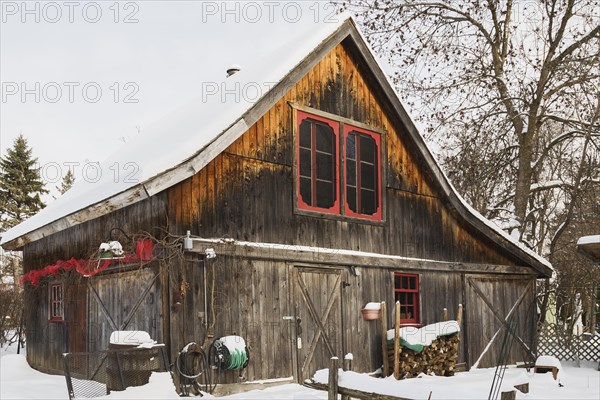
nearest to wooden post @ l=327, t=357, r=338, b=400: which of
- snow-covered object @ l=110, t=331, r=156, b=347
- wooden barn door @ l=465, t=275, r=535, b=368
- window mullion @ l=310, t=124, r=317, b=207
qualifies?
snow-covered object @ l=110, t=331, r=156, b=347

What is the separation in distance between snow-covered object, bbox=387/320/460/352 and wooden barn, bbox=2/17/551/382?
58 centimetres

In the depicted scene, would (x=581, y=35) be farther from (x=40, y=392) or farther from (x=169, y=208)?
(x=40, y=392)

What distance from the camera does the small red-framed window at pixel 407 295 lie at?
544 inches

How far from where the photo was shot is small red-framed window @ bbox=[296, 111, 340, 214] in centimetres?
1218

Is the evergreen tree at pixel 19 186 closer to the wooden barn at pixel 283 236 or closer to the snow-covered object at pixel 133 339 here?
the wooden barn at pixel 283 236

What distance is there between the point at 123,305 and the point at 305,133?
4.37 meters

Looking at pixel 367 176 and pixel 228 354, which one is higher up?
pixel 367 176

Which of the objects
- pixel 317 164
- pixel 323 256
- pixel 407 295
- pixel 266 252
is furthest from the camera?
pixel 407 295

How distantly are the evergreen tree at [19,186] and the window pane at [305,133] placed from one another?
1172 inches

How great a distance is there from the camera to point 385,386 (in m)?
6.77

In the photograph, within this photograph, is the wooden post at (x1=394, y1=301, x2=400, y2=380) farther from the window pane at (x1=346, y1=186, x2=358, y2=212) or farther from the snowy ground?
the window pane at (x1=346, y1=186, x2=358, y2=212)

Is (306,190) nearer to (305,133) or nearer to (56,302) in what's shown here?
(305,133)

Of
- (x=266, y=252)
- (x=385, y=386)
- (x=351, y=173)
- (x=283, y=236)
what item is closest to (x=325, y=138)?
(x=351, y=173)

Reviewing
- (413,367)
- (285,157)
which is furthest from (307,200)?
(413,367)
